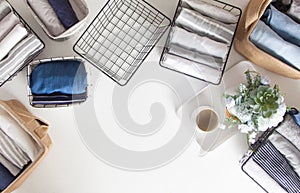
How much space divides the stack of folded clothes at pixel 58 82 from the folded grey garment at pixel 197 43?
258 millimetres

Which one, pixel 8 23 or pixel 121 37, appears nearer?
pixel 8 23

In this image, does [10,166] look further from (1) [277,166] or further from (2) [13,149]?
(1) [277,166]

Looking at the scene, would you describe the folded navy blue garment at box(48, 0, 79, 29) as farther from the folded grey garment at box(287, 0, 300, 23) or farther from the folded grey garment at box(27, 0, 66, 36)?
the folded grey garment at box(287, 0, 300, 23)

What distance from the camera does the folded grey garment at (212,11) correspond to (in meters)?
1.18

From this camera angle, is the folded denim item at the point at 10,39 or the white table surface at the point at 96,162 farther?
the white table surface at the point at 96,162

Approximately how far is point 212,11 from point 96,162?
51 cm

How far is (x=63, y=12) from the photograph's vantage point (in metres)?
1.18

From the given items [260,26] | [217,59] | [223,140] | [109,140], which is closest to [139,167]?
[109,140]

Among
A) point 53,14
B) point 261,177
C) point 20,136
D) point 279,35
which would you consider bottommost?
point 261,177

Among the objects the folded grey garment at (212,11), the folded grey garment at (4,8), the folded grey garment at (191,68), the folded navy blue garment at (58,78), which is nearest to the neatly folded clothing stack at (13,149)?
the folded navy blue garment at (58,78)

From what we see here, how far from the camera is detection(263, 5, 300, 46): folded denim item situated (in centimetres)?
117

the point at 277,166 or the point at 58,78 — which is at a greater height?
the point at 58,78

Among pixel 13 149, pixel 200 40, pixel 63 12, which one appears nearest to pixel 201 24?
pixel 200 40

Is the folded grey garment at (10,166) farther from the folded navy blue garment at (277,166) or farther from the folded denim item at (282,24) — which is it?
the folded denim item at (282,24)
